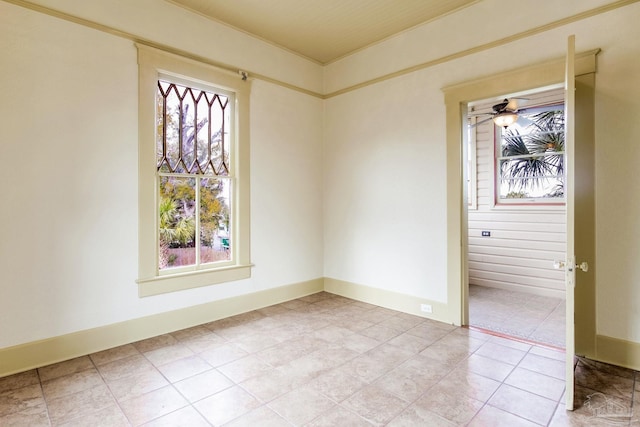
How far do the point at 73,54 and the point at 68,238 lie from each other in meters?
1.59

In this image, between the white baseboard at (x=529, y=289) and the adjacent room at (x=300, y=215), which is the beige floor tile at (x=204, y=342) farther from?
the white baseboard at (x=529, y=289)

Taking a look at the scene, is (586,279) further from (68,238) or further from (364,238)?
(68,238)

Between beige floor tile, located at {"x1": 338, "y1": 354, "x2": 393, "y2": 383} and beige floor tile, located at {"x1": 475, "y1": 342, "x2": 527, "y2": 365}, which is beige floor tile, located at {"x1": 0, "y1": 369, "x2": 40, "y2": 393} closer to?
beige floor tile, located at {"x1": 338, "y1": 354, "x2": 393, "y2": 383}

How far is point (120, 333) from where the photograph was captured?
3.13 m

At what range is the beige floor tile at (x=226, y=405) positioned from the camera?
208 cm

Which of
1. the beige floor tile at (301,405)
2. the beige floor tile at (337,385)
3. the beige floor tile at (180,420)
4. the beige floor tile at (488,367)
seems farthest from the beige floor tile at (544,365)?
the beige floor tile at (180,420)

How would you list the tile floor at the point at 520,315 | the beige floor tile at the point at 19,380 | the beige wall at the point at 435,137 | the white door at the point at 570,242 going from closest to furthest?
the white door at the point at 570,242 < the beige floor tile at the point at 19,380 < the beige wall at the point at 435,137 < the tile floor at the point at 520,315

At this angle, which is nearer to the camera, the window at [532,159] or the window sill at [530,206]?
the window sill at [530,206]

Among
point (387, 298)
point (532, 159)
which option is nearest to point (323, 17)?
point (387, 298)

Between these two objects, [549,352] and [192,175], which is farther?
[192,175]

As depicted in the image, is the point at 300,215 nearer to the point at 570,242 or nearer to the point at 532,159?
the point at 570,242

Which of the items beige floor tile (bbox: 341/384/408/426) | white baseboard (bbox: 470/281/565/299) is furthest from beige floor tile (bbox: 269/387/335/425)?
white baseboard (bbox: 470/281/565/299)

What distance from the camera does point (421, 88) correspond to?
3.90 meters

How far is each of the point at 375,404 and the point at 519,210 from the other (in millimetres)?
4161
